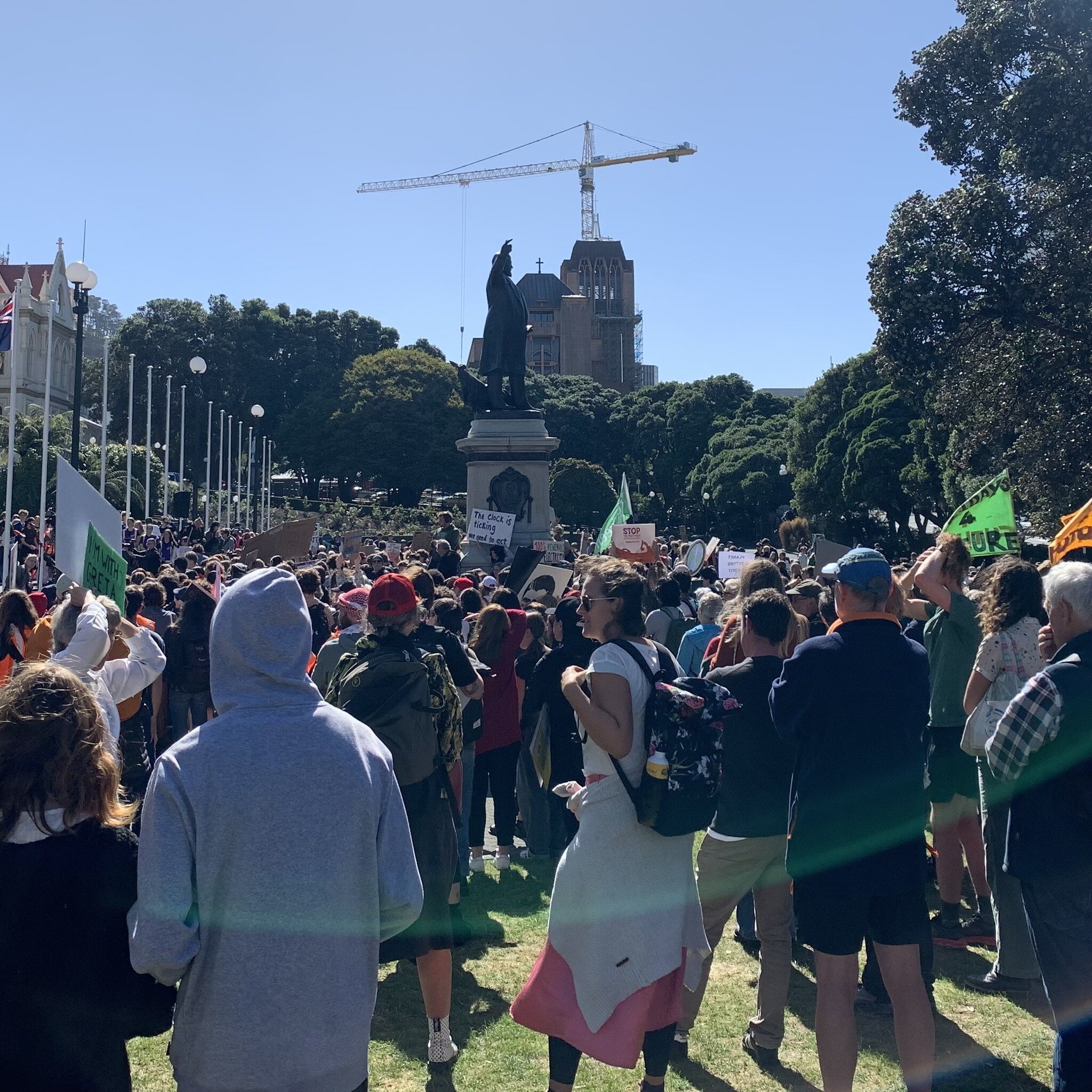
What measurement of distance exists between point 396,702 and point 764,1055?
217cm

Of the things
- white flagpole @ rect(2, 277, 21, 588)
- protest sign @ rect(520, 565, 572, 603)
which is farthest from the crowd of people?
white flagpole @ rect(2, 277, 21, 588)

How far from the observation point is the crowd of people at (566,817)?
2.64 meters

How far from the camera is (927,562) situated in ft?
19.4

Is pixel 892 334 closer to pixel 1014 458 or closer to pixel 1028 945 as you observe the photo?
pixel 1014 458

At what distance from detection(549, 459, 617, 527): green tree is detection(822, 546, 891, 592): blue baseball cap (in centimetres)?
5968

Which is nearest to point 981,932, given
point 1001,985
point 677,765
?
point 1001,985

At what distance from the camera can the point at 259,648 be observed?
2760mm

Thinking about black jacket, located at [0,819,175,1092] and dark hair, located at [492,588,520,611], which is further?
dark hair, located at [492,588,520,611]

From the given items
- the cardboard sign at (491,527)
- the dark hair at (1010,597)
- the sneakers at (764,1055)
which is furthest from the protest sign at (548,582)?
the sneakers at (764,1055)

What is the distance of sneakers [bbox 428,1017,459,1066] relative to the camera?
4.89m

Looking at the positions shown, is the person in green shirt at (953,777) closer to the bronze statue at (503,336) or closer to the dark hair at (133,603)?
the dark hair at (133,603)

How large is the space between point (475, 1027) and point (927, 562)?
10.2 feet

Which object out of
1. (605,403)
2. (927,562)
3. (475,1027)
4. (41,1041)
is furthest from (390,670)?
(605,403)

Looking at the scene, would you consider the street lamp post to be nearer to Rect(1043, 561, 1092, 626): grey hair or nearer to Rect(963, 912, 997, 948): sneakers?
Rect(963, 912, 997, 948): sneakers
